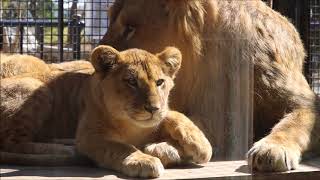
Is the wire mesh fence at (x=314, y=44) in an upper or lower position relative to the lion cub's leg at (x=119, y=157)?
upper

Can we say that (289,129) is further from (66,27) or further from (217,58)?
(66,27)

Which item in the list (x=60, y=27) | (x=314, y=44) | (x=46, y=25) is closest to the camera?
(x=60, y=27)

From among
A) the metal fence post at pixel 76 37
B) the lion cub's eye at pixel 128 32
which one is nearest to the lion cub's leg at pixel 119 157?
the lion cub's eye at pixel 128 32

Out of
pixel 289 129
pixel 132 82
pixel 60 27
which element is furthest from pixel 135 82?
pixel 60 27

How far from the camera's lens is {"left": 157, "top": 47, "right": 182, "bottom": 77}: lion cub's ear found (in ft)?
8.57

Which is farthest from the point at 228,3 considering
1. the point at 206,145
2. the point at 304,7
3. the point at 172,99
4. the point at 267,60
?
the point at 304,7

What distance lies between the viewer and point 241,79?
2.99m

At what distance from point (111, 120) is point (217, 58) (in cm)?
69

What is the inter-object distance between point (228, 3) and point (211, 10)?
12 cm

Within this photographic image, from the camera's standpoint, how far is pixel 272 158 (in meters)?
2.54

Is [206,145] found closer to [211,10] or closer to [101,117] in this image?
[101,117]

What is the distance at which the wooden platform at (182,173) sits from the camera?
2355 mm

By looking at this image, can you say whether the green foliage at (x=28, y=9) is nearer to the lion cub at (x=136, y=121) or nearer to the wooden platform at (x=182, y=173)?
the lion cub at (x=136, y=121)

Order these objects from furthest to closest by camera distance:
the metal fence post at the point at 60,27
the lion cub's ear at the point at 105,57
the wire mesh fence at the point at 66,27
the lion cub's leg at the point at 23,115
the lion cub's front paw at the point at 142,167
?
the wire mesh fence at the point at 66,27
the metal fence post at the point at 60,27
the lion cub's leg at the point at 23,115
the lion cub's ear at the point at 105,57
the lion cub's front paw at the point at 142,167
